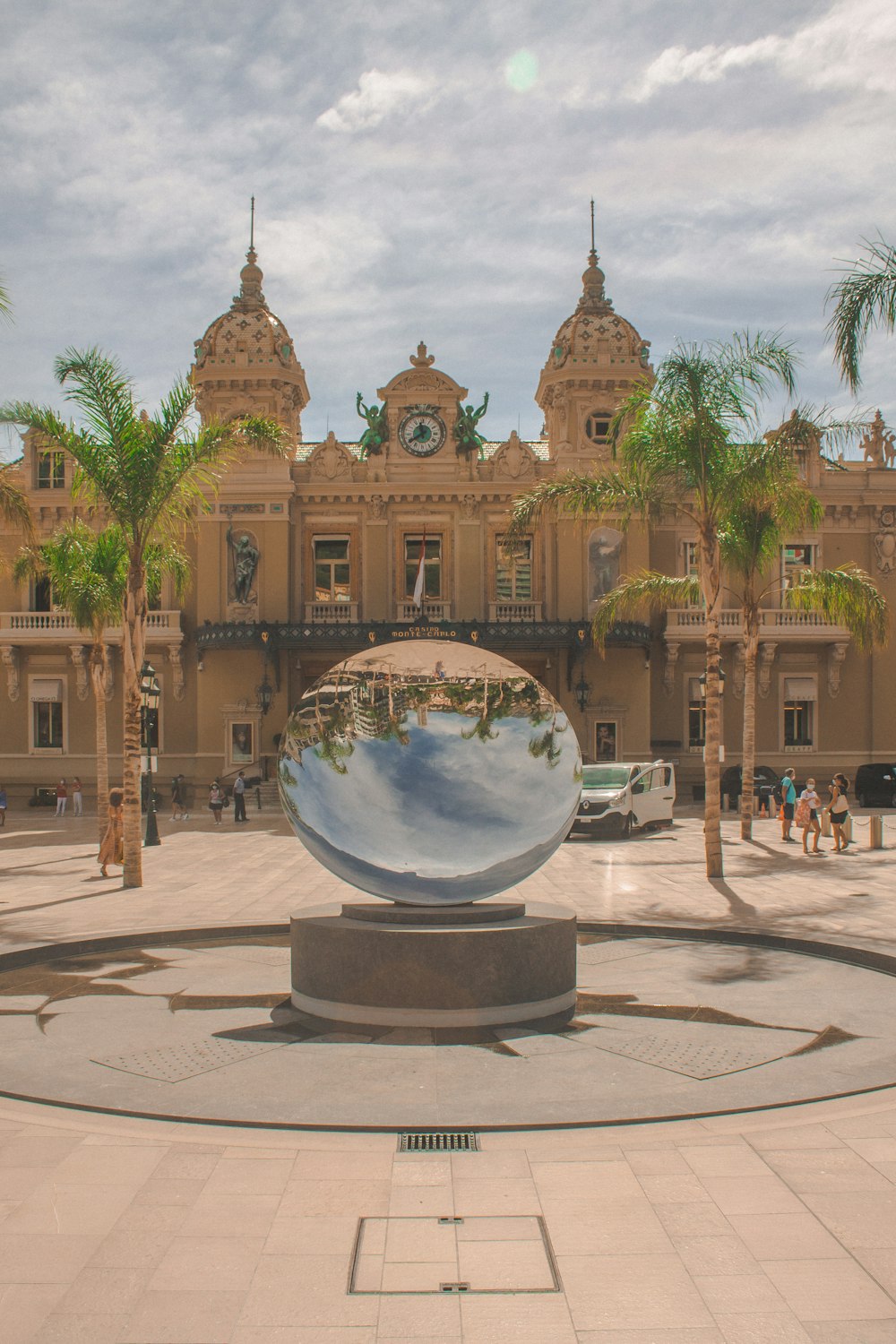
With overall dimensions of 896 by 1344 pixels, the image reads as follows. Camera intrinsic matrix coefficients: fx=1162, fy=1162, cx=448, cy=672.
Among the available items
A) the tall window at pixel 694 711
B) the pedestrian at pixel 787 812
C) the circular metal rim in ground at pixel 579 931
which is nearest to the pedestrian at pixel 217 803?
the pedestrian at pixel 787 812

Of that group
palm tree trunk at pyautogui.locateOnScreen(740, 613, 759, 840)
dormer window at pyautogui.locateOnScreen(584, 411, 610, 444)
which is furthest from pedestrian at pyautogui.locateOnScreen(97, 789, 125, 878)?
dormer window at pyautogui.locateOnScreen(584, 411, 610, 444)

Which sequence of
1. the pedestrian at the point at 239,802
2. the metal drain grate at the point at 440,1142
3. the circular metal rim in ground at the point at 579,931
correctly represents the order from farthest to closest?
1. the pedestrian at the point at 239,802
2. the circular metal rim in ground at the point at 579,931
3. the metal drain grate at the point at 440,1142

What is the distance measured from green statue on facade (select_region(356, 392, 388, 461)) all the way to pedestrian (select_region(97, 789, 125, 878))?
64.8ft

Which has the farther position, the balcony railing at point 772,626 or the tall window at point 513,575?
the tall window at point 513,575

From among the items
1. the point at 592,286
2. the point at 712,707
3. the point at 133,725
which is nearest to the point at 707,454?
the point at 712,707

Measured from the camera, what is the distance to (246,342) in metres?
37.5

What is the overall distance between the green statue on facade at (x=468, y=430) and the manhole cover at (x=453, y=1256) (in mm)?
32165

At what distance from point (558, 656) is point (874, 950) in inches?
997

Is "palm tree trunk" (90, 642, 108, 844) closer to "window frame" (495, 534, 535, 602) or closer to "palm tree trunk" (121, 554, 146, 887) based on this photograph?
"palm tree trunk" (121, 554, 146, 887)

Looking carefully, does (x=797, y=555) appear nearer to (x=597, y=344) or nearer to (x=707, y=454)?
(x=597, y=344)

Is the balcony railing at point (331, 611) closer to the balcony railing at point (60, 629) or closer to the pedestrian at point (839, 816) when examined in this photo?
the balcony railing at point (60, 629)

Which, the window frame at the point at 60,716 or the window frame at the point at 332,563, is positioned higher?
the window frame at the point at 332,563

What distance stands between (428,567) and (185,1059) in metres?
29.5

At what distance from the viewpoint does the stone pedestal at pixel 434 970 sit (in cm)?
830
